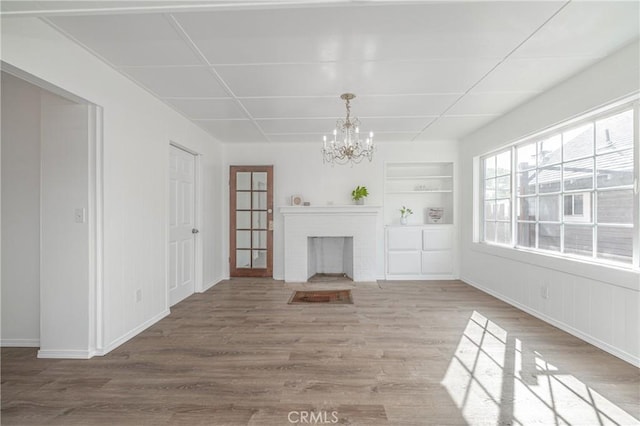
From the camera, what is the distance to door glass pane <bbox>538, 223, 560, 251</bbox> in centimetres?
338

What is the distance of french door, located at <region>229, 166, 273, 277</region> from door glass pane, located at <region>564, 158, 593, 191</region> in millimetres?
4142

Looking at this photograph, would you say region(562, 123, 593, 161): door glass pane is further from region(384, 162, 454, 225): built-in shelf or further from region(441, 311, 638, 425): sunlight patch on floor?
region(384, 162, 454, 225): built-in shelf

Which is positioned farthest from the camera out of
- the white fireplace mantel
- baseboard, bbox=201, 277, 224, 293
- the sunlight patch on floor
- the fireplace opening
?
the fireplace opening

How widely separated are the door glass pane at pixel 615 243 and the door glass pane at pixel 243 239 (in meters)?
4.65

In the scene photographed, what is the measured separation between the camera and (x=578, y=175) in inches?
122

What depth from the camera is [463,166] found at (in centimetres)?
533

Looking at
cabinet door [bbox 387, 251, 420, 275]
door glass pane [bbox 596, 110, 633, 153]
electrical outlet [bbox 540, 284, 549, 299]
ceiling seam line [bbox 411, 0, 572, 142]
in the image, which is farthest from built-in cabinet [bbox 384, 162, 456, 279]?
door glass pane [bbox 596, 110, 633, 153]

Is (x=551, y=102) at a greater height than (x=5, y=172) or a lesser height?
greater

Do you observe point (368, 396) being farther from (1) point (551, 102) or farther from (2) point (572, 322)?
(1) point (551, 102)

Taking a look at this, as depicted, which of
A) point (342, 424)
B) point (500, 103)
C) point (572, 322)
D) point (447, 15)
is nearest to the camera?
point (342, 424)

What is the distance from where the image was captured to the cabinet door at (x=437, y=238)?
545cm

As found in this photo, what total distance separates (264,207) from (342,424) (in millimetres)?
4190

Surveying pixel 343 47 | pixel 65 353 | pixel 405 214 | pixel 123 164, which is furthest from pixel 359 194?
pixel 65 353

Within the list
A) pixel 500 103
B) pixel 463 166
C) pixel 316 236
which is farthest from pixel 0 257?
pixel 463 166
